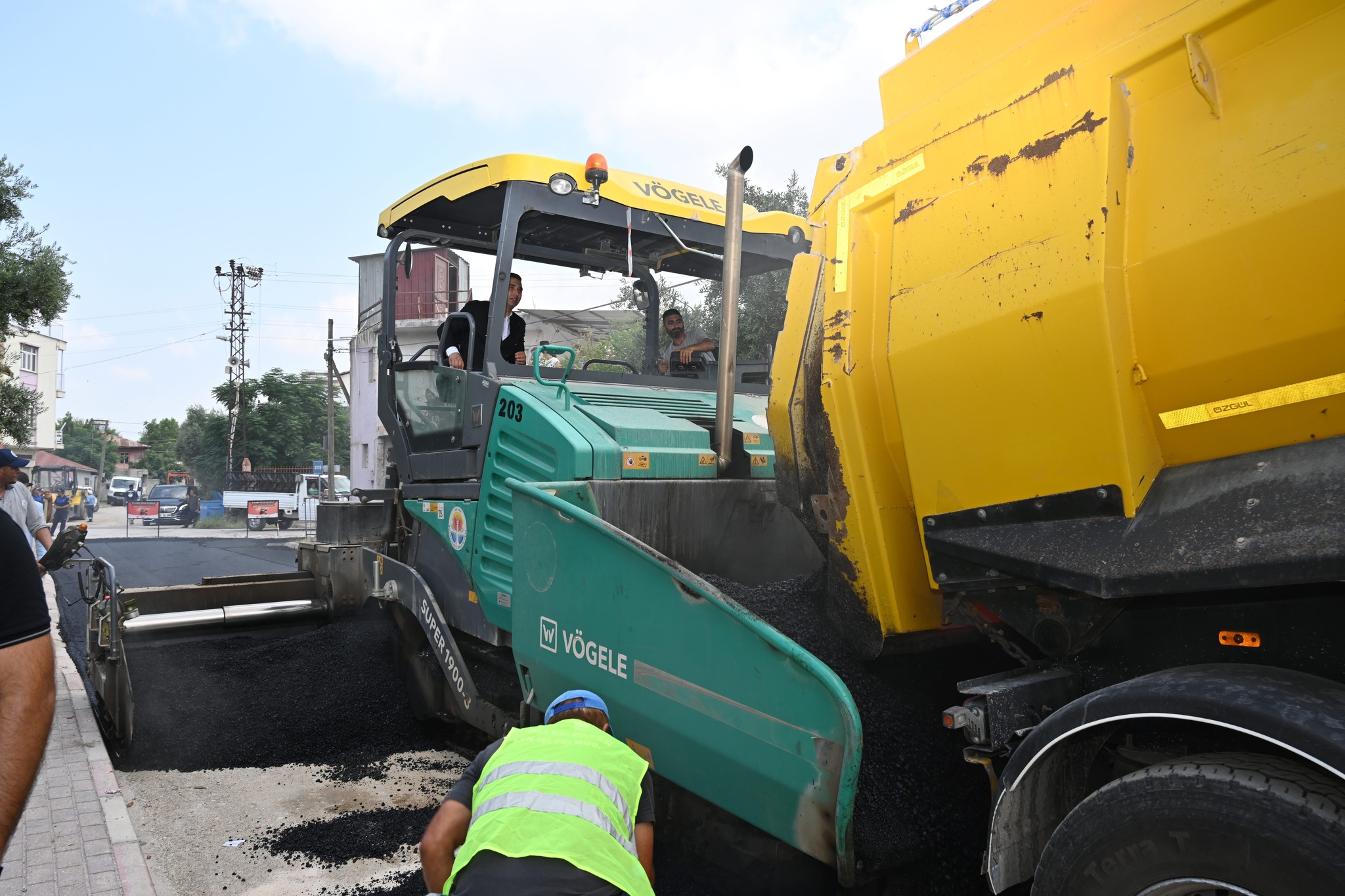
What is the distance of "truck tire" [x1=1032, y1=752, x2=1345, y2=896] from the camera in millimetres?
1345

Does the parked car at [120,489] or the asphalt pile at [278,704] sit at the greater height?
the parked car at [120,489]

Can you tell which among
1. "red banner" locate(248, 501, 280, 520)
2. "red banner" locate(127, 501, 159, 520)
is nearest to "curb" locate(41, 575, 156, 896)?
"red banner" locate(248, 501, 280, 520)

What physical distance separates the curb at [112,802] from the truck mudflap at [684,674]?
1.59 metres

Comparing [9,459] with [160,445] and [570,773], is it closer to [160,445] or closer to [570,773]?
[570,773]

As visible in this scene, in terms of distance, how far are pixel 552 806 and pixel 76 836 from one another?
8.93 ft

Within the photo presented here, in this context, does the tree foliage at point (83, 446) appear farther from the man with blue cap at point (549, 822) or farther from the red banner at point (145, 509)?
the man with blue cap at point (549, 822)

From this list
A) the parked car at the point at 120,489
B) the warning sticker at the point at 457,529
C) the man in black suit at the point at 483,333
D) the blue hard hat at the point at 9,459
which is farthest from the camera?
the parked car at the point at 120,489

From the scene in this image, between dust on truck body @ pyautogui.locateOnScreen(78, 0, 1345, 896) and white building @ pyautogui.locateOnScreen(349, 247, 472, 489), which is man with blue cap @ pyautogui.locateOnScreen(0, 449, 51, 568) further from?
white building @ pyautogui.locateOnScreen(349, 247, 472, 489)

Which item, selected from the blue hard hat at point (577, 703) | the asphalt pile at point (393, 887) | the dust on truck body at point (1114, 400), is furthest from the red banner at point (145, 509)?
the dust on truck body at point (1114, 400)

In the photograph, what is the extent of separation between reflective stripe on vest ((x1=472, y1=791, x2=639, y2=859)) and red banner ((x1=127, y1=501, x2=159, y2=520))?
1276 inches

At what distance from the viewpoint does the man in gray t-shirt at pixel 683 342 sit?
17.1 feet

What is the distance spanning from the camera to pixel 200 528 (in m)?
30.6

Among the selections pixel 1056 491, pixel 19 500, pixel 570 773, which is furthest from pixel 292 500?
pixel 1056 491

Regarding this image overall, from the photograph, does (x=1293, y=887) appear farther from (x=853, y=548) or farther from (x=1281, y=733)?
(x=853, y=548)
